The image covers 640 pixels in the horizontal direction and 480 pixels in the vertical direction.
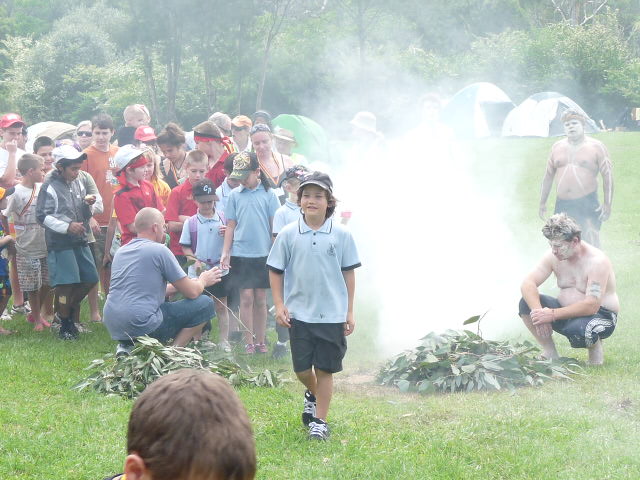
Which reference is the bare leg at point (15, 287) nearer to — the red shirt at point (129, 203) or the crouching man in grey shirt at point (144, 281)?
the red shirt at point (129, 203)

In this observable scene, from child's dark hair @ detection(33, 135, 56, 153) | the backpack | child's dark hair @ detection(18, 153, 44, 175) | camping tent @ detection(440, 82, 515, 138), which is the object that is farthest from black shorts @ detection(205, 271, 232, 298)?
camping tent @ detection(440, 82, 515, 138)

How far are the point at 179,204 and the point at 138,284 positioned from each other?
1979 millimetres

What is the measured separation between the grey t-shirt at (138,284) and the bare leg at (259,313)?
143 cm

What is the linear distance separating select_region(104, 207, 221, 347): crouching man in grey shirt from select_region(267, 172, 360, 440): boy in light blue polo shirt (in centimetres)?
129

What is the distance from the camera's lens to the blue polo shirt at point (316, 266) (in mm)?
5609

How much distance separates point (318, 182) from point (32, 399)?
8.95ft

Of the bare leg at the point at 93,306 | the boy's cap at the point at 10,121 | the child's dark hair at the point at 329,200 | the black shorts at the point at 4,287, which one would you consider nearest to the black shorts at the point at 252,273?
the bare leg at the point at 93,306

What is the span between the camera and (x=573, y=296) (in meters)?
7.37

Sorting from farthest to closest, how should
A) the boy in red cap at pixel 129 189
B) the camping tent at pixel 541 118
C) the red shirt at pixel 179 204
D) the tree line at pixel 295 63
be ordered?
the camping tent at pixel 541 118 < the tree line at pixel 295 63 < the red shirt at pixel 179 204 < the boy in red cap at pixel 129 189

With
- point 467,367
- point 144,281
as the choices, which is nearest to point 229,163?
point 144,281

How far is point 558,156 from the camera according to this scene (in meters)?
10.5

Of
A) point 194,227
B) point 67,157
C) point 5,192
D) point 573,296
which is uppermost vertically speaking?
point 67,157

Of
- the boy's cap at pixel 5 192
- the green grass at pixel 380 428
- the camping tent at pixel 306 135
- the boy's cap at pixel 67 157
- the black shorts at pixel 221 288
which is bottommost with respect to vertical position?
the green grass at pixel 380 428

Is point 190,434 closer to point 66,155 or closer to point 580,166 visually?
point 66,155
